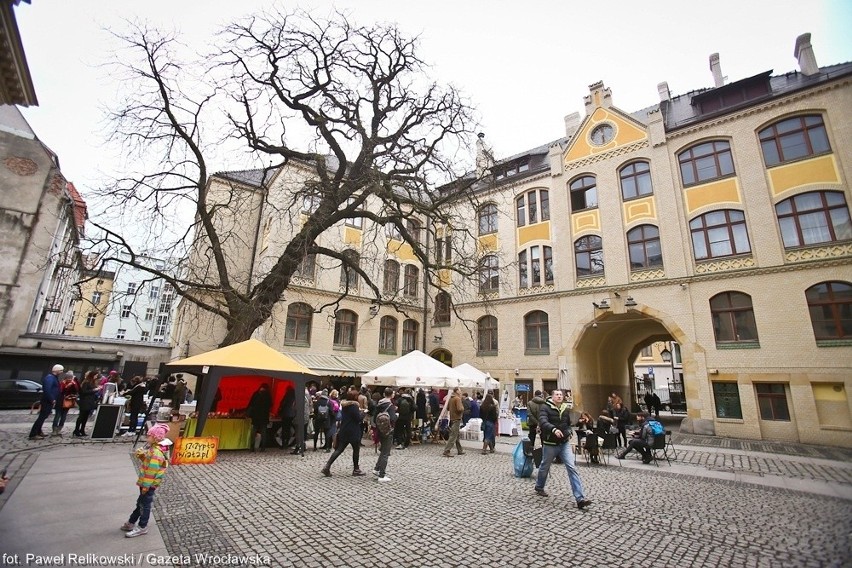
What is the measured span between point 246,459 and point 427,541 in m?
7.18

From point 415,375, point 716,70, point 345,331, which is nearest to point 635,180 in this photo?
point 716,70

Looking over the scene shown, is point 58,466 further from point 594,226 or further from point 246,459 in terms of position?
point 594,226

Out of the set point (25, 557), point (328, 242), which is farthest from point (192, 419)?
point (328, 242)

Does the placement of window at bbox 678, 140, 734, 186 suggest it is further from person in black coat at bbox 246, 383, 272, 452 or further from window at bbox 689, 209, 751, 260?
person in black coat at bbox 246, 383, 272, 452

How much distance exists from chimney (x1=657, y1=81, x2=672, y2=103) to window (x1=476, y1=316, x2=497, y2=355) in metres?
17.3

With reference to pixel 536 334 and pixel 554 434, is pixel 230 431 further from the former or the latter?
pixel 536 334

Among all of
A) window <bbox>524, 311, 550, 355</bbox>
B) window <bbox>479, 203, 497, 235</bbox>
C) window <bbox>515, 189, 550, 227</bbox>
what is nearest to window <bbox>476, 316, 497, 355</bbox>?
window <bbox>524, 311, 550, 355</bbox>

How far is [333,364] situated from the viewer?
2222 cm

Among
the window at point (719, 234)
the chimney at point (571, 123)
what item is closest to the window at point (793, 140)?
the window at point (719, 234)

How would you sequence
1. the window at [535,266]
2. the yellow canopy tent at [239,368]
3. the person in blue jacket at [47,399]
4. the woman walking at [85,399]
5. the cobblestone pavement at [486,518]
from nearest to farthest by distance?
the cobblestone pavement at [486,518] → the yellow canopy tent at [239,368] → the person in blue jacket at [47,399] → the woman walking at [85,399] → the window at [535,266]

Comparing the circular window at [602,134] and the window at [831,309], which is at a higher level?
the circular window at [602,134]

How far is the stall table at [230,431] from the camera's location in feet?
36.1

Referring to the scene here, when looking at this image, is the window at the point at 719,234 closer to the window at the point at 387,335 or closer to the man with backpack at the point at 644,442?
the man with backpack at the point at 644,442

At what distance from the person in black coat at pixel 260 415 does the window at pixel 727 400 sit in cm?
1834
